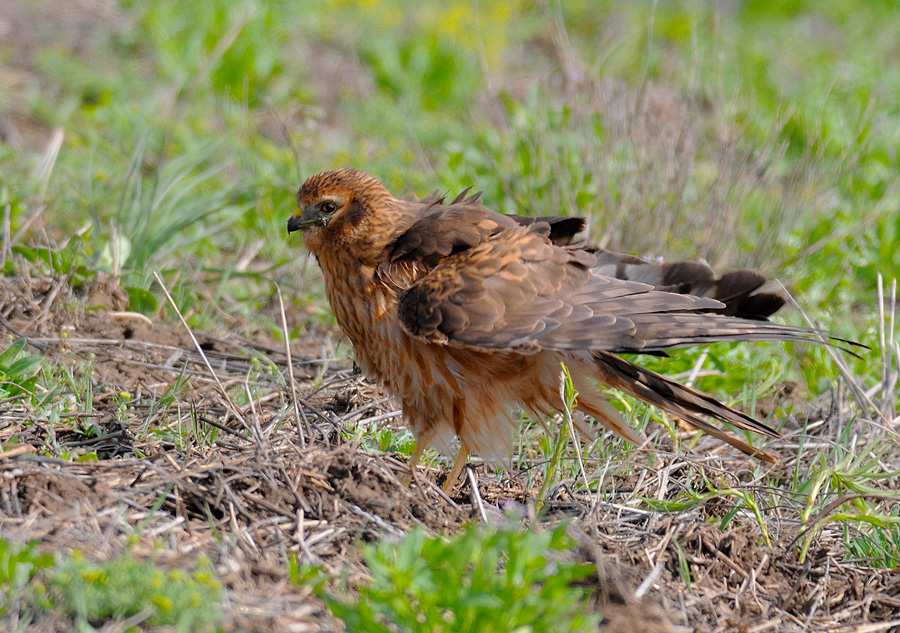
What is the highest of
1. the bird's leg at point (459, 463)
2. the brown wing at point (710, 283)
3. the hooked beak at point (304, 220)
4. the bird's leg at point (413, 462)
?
the hooked beak at point (304, 220)

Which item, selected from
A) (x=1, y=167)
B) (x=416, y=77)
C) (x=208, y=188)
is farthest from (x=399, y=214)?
(x=416, y=77)

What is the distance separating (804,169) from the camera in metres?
5.73

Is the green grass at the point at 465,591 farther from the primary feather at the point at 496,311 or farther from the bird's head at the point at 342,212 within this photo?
the bird's head at the point at 342,212

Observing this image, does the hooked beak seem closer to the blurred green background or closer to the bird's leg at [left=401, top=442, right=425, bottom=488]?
the blurred green background

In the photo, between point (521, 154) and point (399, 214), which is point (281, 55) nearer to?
point (521, 154)

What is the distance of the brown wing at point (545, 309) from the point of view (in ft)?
11.9

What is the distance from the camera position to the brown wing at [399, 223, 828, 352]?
3641mm

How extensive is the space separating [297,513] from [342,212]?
155 cm

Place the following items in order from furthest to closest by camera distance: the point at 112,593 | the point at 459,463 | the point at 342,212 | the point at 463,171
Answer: the point at 463,171 → the point at 342,212 → the point at 459,463 → the point at 112,593

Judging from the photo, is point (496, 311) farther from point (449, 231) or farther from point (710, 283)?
point (710, 283)

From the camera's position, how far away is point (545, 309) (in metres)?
3.78

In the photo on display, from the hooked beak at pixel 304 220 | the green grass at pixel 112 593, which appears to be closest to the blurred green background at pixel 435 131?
the hooked beak at pixel 304 220

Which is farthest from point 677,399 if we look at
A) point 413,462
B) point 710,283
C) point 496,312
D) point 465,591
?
point 465,591

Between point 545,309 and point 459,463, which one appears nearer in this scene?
point 545,309
